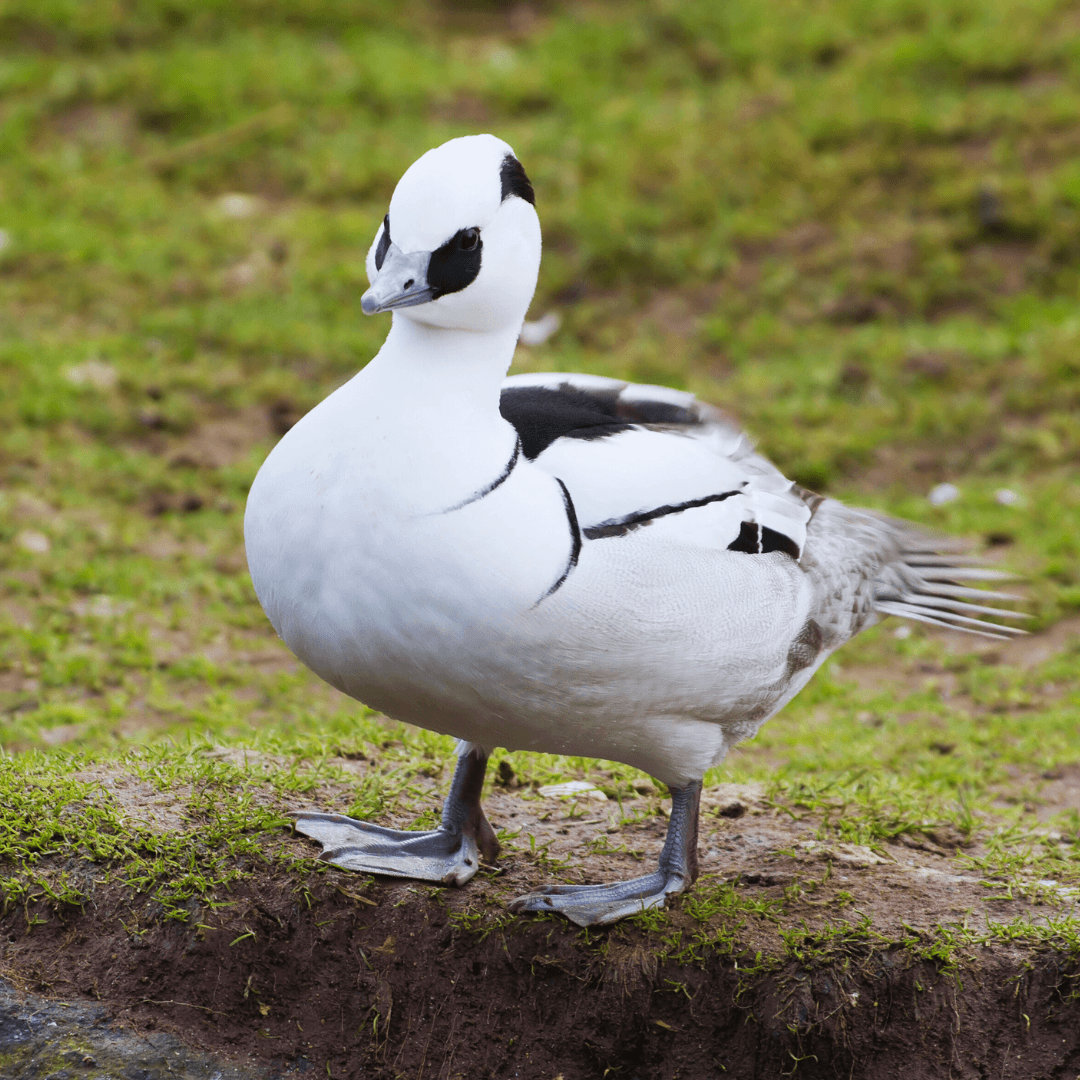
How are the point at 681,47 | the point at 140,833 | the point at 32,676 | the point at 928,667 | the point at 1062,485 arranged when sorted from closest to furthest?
the point at 140,833 → the point at 32,676 → the point at 928,667 → the point at 1062,485 → the point at 681,47

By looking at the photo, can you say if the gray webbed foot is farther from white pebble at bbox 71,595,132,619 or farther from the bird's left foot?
white pebble at bbox 71,595,132,619

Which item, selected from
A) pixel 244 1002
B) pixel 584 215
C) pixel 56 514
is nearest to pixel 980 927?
pixel 244 1002

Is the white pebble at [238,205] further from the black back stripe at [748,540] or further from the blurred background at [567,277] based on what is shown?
the black back stripe at [748,540]

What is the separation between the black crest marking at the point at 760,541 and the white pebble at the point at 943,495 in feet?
9.04

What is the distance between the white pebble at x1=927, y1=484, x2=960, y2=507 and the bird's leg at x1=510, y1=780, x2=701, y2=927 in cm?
289

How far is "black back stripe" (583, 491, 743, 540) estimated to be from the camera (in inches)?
93.1

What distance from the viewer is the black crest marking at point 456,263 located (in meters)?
2.24

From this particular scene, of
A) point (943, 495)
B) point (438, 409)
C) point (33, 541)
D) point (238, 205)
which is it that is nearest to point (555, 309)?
point (238, 205)

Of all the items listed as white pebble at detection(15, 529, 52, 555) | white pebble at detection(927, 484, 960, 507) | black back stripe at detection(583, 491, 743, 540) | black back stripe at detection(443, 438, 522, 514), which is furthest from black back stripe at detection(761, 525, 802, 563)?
white pebble at detection(15, 529, 52, 555)

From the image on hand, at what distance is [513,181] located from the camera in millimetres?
2352

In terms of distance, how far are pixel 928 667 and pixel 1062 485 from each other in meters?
1.23

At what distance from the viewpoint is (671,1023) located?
8.70ft

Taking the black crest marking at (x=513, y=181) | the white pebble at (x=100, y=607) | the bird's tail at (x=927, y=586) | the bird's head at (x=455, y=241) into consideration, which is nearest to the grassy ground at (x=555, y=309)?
the white pebble at (x=100, y=607)

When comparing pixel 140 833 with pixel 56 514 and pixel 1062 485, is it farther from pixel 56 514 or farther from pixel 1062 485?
pixel 1062 485
